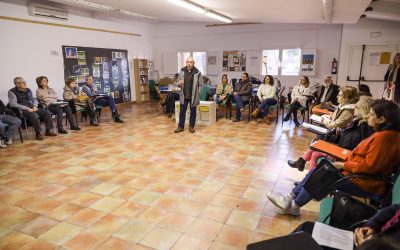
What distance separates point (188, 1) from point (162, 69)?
632 centimetres

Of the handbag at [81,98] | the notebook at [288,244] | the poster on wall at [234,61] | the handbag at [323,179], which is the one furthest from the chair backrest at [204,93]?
the notebook at [288,244]

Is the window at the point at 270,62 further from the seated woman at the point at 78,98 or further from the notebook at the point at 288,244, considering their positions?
the notebook at the point at 288,244

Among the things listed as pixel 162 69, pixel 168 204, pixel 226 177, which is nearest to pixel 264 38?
pixel 162 69

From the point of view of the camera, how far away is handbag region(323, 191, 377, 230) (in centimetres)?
170

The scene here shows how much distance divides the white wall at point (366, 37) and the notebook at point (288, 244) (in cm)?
870

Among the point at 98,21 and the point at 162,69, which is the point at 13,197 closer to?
the point at 98,21

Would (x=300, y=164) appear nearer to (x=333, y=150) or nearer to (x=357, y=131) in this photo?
(x=333, y=150)

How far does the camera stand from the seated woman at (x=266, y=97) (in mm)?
6570

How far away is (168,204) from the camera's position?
2.88m

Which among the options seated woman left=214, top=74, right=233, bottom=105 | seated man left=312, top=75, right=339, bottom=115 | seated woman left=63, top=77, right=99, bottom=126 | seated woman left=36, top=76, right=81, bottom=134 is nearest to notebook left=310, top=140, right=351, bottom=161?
seated man left=312, top=75, right=339, bottom=115

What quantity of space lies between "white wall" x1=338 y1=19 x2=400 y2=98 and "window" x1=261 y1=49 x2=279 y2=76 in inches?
81.5

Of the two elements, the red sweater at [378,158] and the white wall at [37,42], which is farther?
the white wall at [37,42]

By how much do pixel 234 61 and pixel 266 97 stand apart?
13.0ft

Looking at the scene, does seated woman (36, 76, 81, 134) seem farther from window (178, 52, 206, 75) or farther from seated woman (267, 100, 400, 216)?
window (178, 52, 206, 75)
